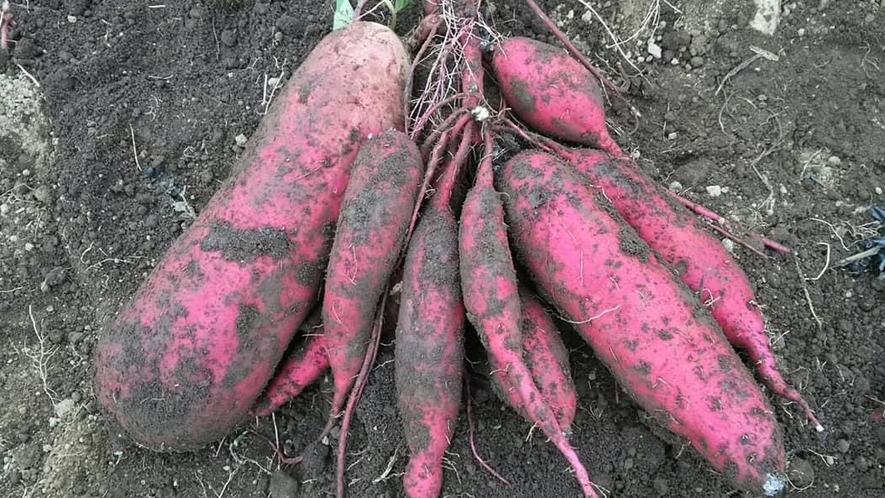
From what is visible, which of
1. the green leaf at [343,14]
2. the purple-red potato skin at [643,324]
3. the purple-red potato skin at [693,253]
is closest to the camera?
the purple-red potato skin at [643,324]

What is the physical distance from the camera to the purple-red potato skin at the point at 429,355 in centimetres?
158

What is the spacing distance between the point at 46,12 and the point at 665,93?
2.25m

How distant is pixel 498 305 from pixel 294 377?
663 mm

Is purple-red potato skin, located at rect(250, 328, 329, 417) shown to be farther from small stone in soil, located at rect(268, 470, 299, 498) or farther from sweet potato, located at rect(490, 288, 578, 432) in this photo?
sweet potato, located at rect(490, 288, 578, 432)

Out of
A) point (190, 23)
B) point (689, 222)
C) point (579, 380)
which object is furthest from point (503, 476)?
point (190, 23)

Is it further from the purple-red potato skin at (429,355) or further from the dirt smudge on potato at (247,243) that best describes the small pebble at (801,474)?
the dirt smudge on potato at (247,243)

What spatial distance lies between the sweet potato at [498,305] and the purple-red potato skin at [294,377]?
50cm

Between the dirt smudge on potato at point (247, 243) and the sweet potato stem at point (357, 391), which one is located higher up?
the dirt smudge on potato at point (247, 243)

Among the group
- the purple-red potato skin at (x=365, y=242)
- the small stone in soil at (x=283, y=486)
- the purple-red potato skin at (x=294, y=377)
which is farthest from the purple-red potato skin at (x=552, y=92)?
the small stone in soil at (x=283, y=486)

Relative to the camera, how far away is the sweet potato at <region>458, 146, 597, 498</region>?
149 cm

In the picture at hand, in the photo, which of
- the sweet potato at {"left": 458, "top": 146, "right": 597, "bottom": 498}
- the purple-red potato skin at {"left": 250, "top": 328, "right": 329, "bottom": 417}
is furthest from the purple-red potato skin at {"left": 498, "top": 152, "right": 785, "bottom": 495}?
the purple-red potato skin at {"left": 250, "top": 328, "right": 329, "bottom": 417}

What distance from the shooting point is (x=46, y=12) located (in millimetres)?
2312

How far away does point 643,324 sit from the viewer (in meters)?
1.52

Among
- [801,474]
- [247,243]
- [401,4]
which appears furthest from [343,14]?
[801,474]
